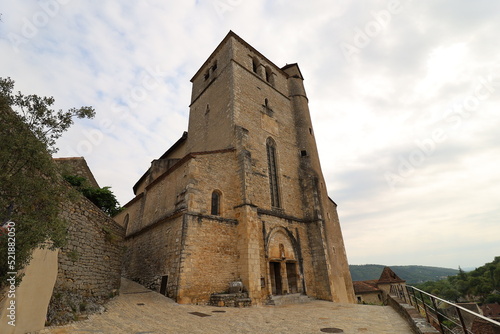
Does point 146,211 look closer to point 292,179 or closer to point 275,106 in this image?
point 292,179

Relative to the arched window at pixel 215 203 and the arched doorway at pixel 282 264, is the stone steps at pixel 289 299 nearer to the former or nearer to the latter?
the arched doorway at pixel 282 264

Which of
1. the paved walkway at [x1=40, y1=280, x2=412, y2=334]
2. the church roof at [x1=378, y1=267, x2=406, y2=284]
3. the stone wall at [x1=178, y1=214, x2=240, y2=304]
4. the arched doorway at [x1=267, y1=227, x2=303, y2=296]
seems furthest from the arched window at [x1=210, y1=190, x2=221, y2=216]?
the church roof at [x1=378, y1=267, x2=406, y2=284]

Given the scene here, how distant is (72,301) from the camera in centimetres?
611

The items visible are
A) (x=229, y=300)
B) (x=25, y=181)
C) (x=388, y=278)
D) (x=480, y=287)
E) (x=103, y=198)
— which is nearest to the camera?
(x=25, y=181)

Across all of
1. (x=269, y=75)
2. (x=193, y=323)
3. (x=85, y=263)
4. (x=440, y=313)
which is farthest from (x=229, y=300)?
(x=269, y=75)

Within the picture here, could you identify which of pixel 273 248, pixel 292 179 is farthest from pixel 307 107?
pixel 273 248

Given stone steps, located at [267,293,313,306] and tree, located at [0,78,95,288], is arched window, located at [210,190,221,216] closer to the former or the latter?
stone steps, located at [267,293,313,306]

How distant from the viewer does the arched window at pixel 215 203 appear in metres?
11.9

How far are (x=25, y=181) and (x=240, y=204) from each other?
9006mm

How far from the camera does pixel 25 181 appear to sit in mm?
3938

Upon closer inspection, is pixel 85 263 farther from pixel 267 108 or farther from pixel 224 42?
pixel 224 42

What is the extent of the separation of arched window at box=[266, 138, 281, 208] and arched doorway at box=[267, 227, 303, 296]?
1812 millimetres

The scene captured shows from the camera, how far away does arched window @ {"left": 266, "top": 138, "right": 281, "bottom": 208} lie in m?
14.8

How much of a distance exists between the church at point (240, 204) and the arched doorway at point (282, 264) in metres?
0.05
